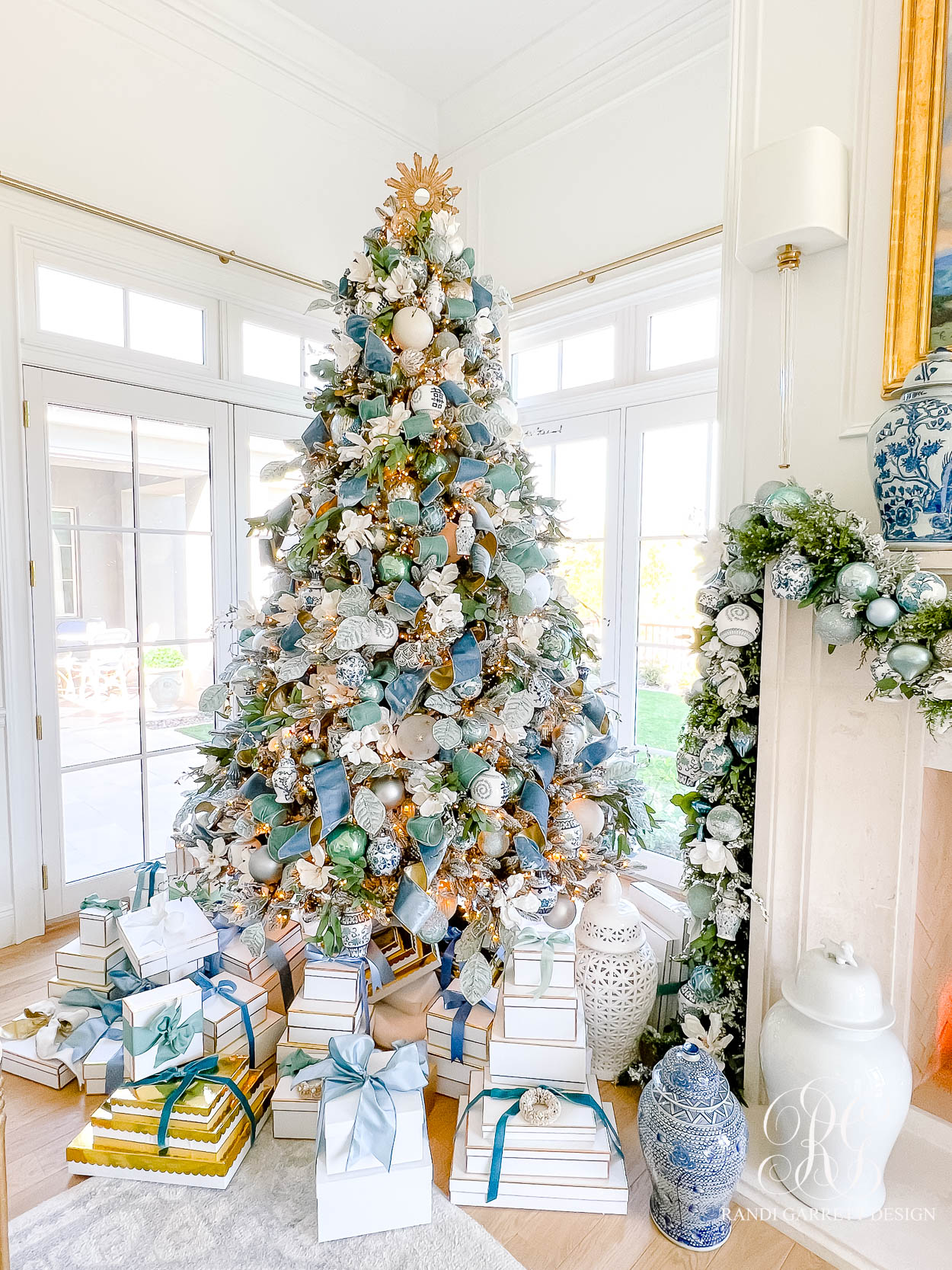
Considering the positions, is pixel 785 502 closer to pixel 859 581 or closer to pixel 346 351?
pixel 859 581

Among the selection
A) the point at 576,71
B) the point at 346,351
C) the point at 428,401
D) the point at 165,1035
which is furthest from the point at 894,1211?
the point at 576,71

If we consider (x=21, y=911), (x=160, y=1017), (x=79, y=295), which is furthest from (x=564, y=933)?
(x=79, y=295)

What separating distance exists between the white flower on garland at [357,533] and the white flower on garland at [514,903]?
0.80 m

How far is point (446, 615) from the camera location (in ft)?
4.97

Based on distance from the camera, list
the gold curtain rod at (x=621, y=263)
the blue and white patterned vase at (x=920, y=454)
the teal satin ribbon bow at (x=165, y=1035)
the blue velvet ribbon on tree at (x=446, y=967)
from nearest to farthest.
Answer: the blue and white patterned vase at (x=920, y=454)
the teal satin ribbon bow at (x=165, y=1035)
the blue velvet ribbon on tree at (x=446, y=967)
the gold curtain rod at (x=621, y=263)

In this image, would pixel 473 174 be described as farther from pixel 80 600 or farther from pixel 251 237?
pixel 80 600

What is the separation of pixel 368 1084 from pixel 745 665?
116 centimetres

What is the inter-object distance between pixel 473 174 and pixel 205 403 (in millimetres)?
1609

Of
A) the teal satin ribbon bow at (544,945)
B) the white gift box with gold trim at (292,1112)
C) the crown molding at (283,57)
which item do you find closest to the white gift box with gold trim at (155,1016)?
the white gift box with gold trim at (292,1112)

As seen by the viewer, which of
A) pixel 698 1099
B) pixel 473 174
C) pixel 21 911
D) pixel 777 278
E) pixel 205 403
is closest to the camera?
pixel 698 1099

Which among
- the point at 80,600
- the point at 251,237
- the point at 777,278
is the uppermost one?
the point at 251,237

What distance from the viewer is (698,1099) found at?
1.28 metres

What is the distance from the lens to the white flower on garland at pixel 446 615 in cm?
151

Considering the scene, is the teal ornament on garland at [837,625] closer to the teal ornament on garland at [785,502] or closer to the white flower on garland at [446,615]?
the teal ornament on garland at [785,502]
